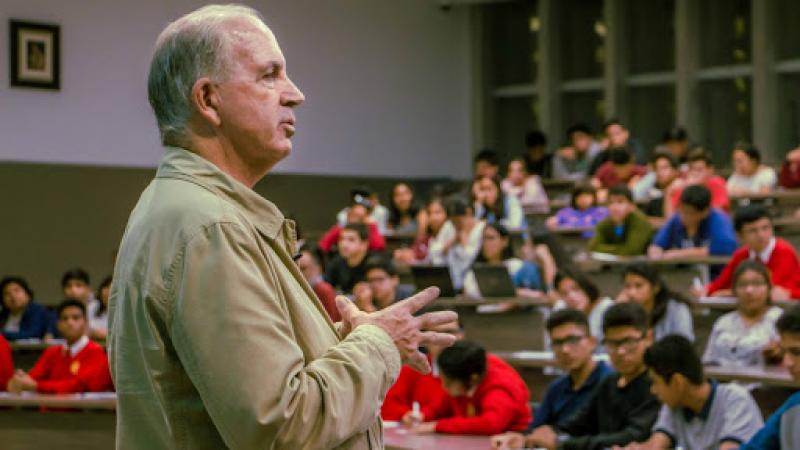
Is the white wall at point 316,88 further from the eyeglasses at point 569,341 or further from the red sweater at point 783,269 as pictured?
the eyeglasses at point 569,341

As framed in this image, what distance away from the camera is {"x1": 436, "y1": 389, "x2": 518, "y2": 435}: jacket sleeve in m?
5.77

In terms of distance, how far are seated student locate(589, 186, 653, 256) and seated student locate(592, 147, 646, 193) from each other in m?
1.82

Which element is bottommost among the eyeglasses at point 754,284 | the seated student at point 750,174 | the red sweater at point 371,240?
the eyeglasses at point 754,284

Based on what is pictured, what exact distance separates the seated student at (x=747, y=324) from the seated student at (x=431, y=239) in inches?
164

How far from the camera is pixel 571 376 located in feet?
19.9

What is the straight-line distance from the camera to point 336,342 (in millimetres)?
1797

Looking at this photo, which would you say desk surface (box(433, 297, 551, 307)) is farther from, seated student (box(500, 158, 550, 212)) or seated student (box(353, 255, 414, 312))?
seated student (box(500, 158, 550, 212))

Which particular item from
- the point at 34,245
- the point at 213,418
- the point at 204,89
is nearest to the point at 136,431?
the point at 213,418

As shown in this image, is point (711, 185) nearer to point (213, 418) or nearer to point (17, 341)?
point (17, 341)

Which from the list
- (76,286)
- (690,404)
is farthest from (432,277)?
(690,404)

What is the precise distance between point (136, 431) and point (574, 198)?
1009 cm

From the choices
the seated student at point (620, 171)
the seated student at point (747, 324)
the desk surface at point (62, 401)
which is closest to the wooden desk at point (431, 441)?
the desk surface at point (62, 401)

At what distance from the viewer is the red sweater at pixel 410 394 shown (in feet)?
21.2

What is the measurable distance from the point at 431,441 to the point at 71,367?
333cm
